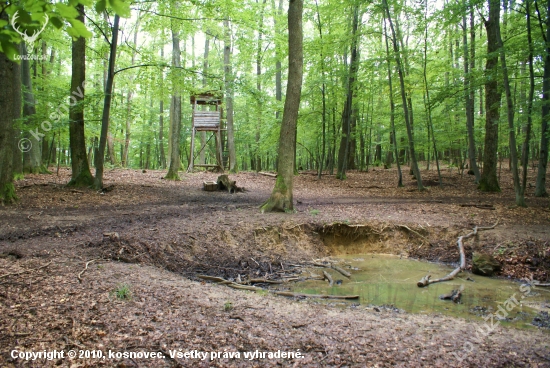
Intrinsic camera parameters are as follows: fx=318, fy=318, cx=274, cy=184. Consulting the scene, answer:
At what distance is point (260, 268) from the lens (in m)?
6.14

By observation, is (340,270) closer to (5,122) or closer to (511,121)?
(511,121)

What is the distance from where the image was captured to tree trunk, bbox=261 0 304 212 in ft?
27.5

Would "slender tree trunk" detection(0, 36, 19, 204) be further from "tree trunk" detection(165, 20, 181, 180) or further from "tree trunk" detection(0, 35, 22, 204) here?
"tree trunk" detection(165, 20, 181, 180)

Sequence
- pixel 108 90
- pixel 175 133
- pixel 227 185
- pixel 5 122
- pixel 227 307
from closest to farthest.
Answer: pixel 227 307
pixel 5 122
pixel 108 90
pixel 227 185
pixel 175 133

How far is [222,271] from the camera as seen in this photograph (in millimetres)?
5828

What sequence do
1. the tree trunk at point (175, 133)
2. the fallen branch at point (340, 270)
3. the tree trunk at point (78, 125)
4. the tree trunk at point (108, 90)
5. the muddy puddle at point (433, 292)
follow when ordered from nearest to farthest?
the muddy puddle at point (433, 292), the fallen branch at point (340, 270), the tree trunk at point (108, 90), the tree trunk at point (78, 125), the tree trunk at point (175, 133)

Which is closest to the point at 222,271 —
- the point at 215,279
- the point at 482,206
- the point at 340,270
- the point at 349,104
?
the point at 215,279

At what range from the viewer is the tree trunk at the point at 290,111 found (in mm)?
8383

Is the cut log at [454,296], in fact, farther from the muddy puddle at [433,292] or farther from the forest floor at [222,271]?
the forest floor at [222,271]

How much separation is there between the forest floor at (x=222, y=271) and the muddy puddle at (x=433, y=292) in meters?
0.50

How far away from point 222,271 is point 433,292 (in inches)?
142

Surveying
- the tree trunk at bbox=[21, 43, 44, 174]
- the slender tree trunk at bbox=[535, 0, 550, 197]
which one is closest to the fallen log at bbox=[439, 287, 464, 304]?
the slender tree trunk at bbox=[535, 0, 550, 197]

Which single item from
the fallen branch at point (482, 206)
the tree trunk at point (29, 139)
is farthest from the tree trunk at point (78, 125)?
the fallen branch at point (482, 206)

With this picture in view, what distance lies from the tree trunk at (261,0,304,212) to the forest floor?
644mm
